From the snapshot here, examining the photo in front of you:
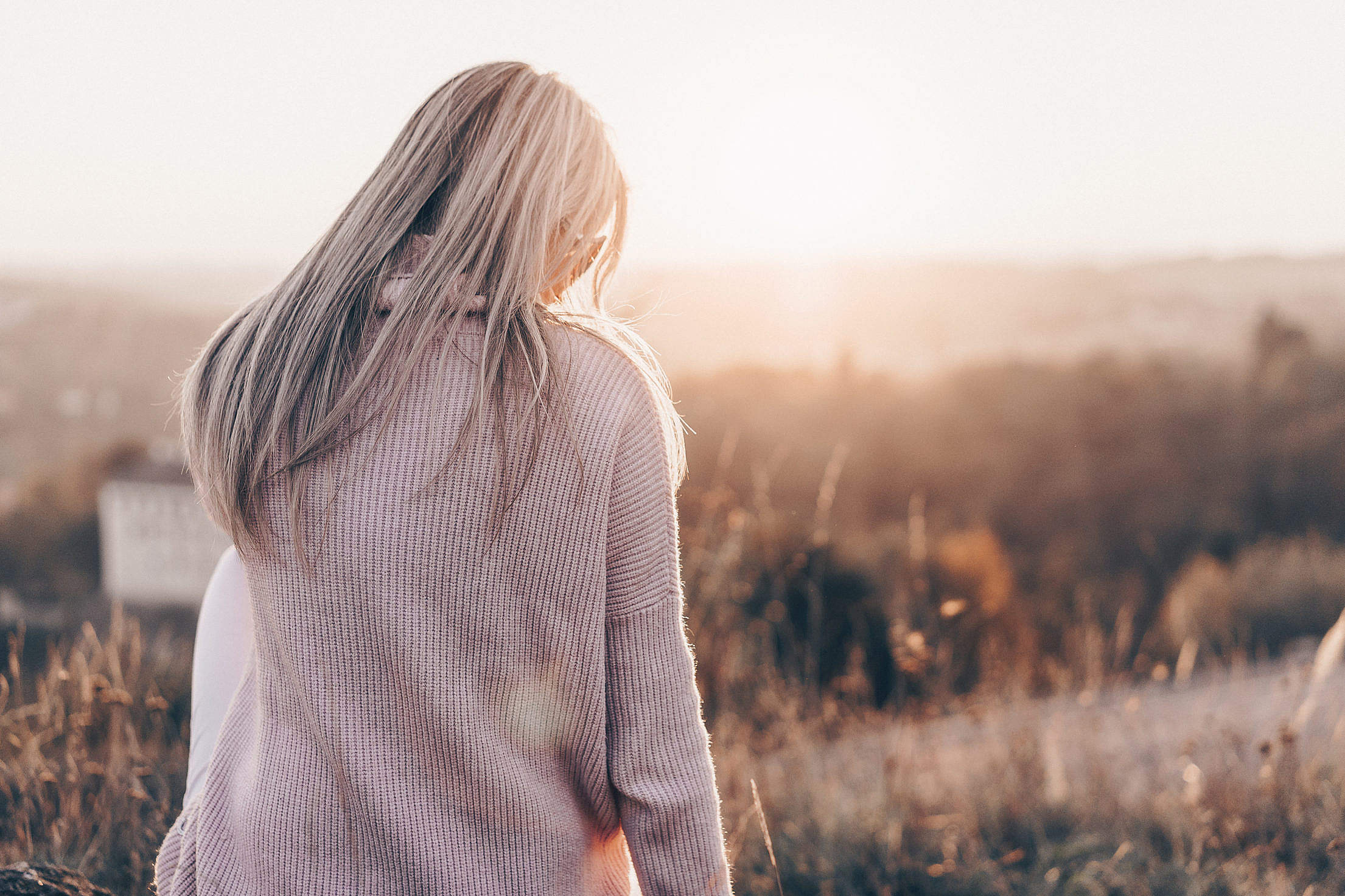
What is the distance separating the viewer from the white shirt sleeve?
3.78 ft

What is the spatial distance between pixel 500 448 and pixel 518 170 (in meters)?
0.32

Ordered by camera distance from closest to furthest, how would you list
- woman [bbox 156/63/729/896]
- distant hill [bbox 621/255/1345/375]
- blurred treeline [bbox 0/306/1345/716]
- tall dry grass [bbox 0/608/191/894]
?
woman [bbox 156/63/729/896]
tall dry grass [bbox 0/608/191/894]
blurred treeline [bbox 0/306/1345/716]
distant hill [bbox 621/255/1345/375]

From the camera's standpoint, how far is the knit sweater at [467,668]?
2.84 feet

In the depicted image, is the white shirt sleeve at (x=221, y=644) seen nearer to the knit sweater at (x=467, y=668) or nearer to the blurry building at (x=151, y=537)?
the knit sweater at (x=467, y=668)

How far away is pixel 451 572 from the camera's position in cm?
87

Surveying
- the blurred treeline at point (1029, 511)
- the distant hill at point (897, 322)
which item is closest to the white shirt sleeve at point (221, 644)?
the blurred treeline at point (1029, 511)

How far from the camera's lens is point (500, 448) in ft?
2.81

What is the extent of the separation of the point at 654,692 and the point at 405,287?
1.63ft

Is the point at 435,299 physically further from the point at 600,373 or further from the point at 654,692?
the point at 654,692

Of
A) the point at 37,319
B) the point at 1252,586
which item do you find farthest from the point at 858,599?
the point at 37,319

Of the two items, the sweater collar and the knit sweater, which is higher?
the sweater collar

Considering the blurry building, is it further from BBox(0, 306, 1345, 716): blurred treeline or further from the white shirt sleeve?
the white shirt sleeve

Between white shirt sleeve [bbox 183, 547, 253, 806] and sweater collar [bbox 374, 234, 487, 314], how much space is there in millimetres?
462

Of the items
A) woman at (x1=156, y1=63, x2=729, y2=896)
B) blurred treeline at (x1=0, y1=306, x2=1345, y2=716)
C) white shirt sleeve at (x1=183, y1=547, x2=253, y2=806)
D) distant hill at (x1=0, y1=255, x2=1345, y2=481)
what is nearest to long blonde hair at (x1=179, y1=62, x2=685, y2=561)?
woman at (x1=156, y1=63, x2=729, y2=896)
